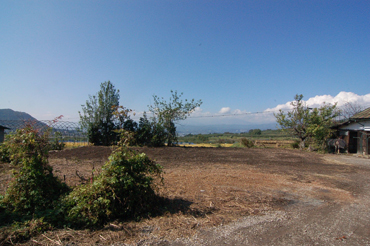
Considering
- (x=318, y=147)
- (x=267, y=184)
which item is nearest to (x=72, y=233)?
(x=267, y=184)

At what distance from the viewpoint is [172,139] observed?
20797mm

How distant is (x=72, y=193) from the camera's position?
4.32 m

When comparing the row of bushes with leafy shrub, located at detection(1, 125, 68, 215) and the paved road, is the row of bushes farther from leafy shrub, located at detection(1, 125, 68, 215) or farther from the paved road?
the paved road

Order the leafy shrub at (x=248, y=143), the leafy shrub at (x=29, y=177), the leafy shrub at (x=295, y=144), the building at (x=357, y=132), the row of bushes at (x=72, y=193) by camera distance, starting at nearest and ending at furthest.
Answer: the row of bushes at (x=72, y=193), the leafy shrub at (x=29, y=177), the building at (x=357, y=132), the leafy shrub at (x=295, y=144), the leafy shrub at (x=248, y=143)

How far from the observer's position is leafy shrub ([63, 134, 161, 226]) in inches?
151

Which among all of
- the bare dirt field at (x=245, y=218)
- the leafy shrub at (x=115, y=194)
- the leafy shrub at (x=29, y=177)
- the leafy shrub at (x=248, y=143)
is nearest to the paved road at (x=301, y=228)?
the bare dirt field at (x=245, y=218)

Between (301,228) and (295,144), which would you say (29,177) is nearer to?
(301,228)

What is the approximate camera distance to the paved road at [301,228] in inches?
137

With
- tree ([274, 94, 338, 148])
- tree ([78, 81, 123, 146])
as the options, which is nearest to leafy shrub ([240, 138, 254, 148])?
tree ([274, 94, 338, 148])

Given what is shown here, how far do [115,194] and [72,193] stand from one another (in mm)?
1084

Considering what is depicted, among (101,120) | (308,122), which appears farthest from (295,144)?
(101,120)

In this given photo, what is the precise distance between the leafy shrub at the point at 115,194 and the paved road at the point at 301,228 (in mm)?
1095

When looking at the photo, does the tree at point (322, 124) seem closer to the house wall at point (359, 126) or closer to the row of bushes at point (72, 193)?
the house wall at point (359, 126)

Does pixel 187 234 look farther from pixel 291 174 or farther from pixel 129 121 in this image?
pixel 129 121
